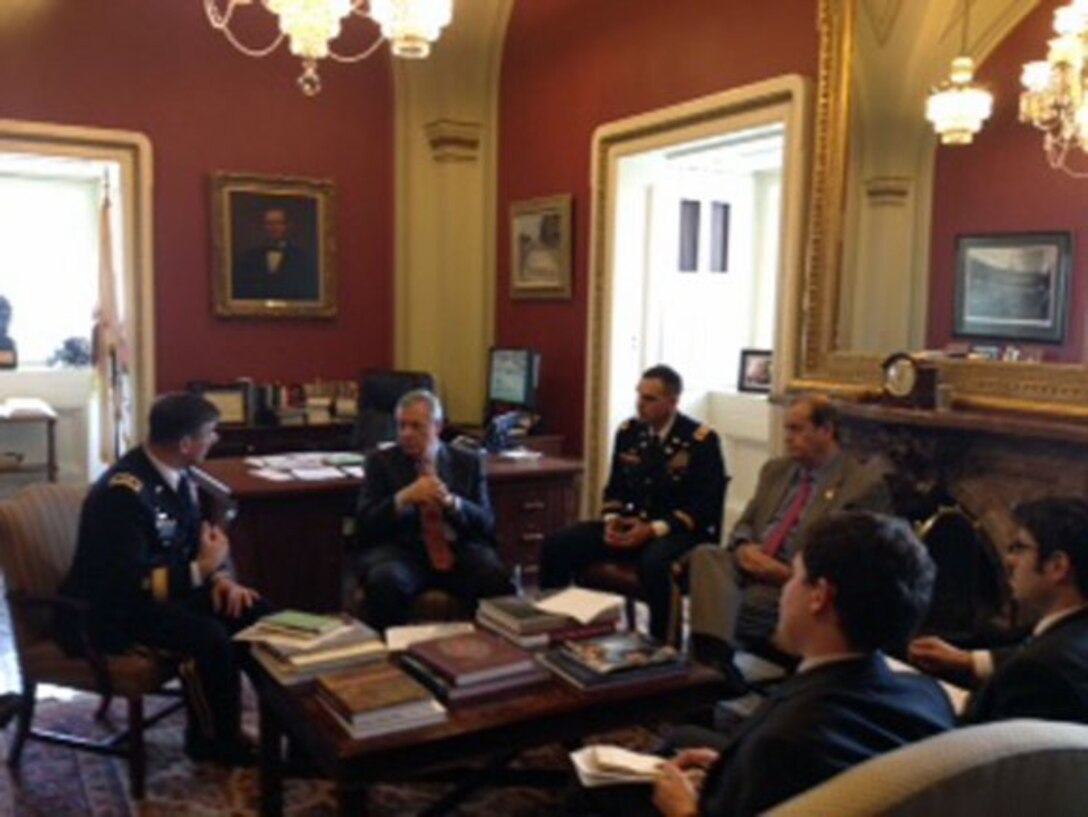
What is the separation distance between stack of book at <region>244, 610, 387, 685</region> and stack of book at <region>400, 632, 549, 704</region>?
4.8 inches

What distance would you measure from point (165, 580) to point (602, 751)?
4.93 feet

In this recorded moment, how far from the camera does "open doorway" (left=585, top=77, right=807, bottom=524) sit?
431 cm

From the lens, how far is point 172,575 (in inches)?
115

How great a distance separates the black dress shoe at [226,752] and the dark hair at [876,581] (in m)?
2.08

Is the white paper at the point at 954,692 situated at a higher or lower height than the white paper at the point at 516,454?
lower

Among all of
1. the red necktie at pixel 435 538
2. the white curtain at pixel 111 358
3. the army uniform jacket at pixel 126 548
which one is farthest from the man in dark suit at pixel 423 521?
the white curtain at pixel 111 358

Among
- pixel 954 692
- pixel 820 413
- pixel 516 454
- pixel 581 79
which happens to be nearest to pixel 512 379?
pixel 516 454

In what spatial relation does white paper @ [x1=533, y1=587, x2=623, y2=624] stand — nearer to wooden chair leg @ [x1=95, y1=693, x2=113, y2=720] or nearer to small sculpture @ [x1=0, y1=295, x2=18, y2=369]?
wooden chair leg @ [x1=95, y1=693, x2=113, y2=720]

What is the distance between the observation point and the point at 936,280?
3686 mm

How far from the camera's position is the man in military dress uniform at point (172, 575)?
2762 mm

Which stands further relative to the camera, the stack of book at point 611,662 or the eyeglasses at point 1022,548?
the stack of book at point 611,662

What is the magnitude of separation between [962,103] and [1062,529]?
79.9 inches

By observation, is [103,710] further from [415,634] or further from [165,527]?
[415,634]

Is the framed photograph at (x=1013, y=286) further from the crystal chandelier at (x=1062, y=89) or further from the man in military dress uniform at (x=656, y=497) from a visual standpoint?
the man in military dress uniform at (x=656, y=497)
